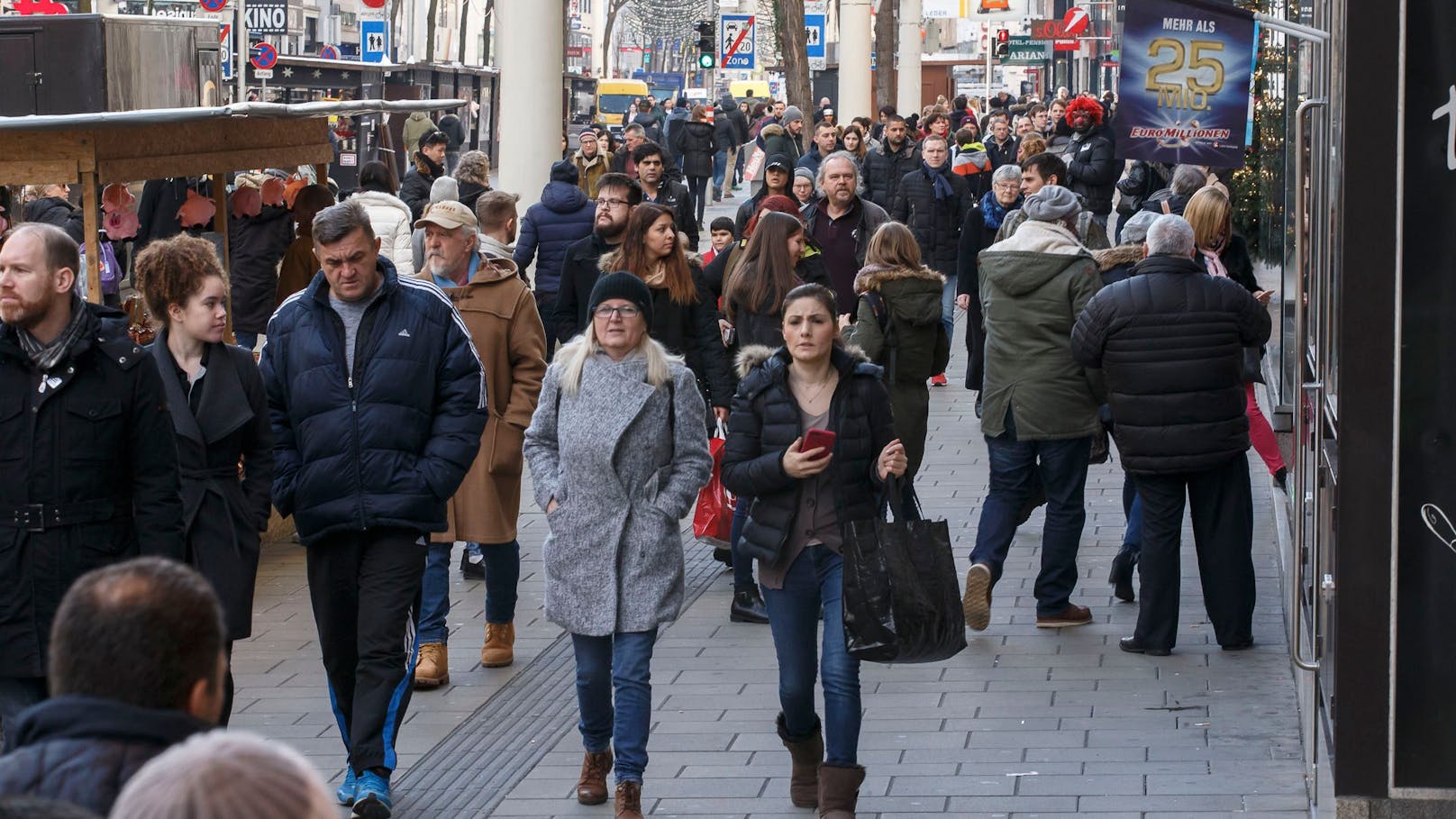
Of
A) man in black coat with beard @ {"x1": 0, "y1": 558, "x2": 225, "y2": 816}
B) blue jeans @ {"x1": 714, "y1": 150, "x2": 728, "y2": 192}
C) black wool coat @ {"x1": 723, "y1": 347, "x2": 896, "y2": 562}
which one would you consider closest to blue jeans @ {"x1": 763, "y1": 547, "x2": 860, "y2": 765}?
black wool coat @ {"x1": 723, "y1": 347, "x2": 896, "y2": 562}

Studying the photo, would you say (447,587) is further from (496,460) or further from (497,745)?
(497,745)

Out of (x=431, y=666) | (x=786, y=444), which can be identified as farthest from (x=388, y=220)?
(x=786, y=444)

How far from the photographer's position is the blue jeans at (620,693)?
242 inches

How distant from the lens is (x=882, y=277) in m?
8.82

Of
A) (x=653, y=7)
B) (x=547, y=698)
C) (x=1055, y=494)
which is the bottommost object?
(x=547, y=698)

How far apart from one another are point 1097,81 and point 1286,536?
196 feet

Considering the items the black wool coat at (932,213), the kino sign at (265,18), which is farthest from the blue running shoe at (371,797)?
the kino sign at (265,18)

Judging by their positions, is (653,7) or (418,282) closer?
(418,282)

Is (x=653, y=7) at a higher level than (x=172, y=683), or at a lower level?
higher

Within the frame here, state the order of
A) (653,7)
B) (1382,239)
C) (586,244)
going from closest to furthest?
(1382,239)
(586,244)
(653,7)

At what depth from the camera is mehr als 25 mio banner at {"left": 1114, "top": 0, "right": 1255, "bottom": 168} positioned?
6992 mm

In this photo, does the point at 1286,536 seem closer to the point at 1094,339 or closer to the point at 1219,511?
the point at 1219,511

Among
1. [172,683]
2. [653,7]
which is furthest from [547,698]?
[653,7]

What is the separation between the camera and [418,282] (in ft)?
21.1
